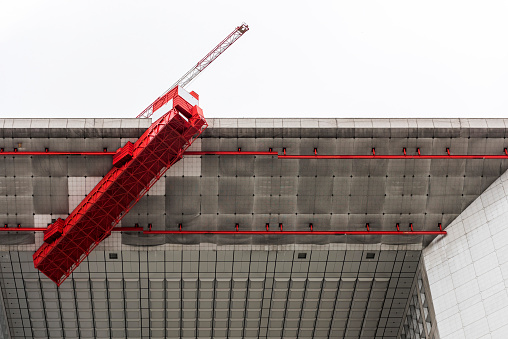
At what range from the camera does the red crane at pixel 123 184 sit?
155 ft

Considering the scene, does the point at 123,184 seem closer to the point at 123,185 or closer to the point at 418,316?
the point at 123,185

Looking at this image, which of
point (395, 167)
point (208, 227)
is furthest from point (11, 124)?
point (395, 167)

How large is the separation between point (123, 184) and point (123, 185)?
124 millimetres

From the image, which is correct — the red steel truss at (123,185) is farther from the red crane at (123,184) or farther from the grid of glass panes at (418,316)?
the grid of glass panes at (418,316)

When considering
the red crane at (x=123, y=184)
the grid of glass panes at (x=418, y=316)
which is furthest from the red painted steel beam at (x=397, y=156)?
the grid of glass panes at (x=418, y=316)

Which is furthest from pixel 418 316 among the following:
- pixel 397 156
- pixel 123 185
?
pixel 123 185

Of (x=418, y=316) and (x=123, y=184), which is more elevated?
(x=123, y=184)

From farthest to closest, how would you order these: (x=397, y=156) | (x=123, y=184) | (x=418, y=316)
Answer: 1. (x=418, y=316)
2. (x=397, y=156)
3. (x=123, y=184)

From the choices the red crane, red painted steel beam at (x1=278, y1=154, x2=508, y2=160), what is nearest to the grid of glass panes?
red painted steel beam at (x1=278, y1=154, x2=508, y2=160)

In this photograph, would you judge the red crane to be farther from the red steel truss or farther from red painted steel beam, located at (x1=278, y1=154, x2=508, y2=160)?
red painted steel beam, located at (x1=278, y1=154, x2=508, y2=160)

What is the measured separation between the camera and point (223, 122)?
49.9 metres

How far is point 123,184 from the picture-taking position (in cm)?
4869

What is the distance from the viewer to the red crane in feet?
155
